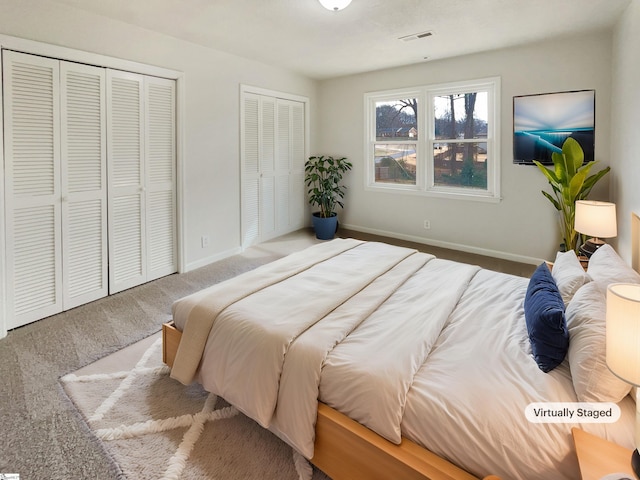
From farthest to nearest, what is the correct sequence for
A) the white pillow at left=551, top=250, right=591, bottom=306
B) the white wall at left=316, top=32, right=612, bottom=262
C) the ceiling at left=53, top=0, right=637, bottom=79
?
1. the white wall at left=316, top=32, right=612, bottom=262
2. the ceiling at left=53, top=0, right=637, bottom=79
3. the white pillow at left=551, top=250, right=591, bottom=306

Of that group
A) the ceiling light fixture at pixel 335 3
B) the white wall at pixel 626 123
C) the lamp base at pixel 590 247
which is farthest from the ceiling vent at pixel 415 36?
the lamp base at pixel 590 247

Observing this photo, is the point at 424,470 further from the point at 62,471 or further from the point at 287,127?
the point at 287,127

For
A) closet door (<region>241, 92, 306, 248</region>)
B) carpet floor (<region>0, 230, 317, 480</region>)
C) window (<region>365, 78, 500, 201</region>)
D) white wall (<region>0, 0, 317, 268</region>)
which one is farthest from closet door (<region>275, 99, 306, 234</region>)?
carpet floor (<region>0, 230, 317, 480</region>)

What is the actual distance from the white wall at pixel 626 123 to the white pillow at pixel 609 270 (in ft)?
1.58

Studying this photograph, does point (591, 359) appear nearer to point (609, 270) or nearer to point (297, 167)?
point (609, 270)

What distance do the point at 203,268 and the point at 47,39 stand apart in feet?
8.17

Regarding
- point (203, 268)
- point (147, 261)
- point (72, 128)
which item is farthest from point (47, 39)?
point (203, 268)

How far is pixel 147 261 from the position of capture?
12.5 feet

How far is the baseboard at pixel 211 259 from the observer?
4.25 m

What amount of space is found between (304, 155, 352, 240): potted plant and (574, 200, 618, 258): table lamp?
3.21m

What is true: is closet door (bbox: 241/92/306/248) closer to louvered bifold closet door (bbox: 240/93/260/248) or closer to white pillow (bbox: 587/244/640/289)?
louvered bifold closet door (bbox: 240/93/260/248)

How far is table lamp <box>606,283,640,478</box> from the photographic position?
0.98m

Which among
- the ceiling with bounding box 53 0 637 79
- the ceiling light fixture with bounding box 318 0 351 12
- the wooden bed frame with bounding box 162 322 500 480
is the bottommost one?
the wooden bed frame with bounding box 162 322 500 480

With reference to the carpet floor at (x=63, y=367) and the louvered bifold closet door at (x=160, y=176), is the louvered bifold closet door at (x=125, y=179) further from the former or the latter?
the carpet floor at (x=63, y=367)
